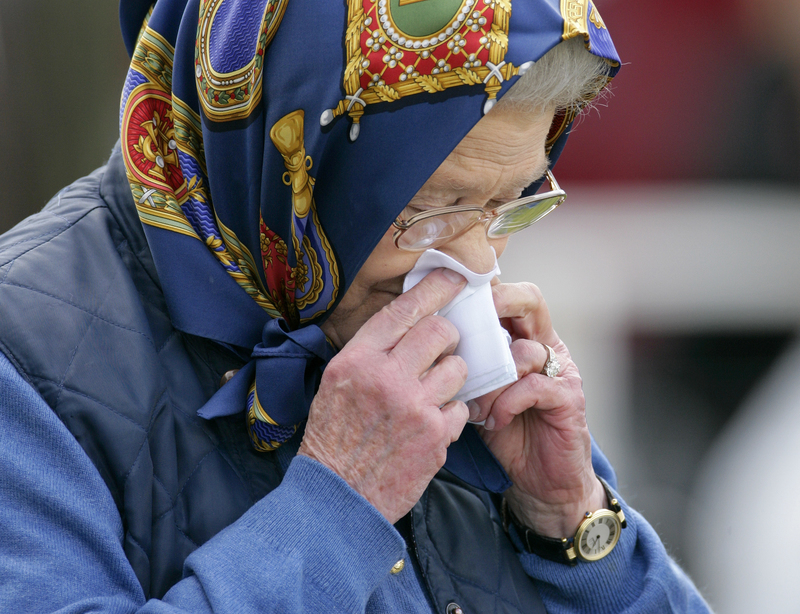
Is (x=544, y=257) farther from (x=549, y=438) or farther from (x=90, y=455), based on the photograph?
(x=90, y=455)

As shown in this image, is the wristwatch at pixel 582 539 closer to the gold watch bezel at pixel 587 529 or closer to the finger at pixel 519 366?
the gold watch bezel at pixel 587 529

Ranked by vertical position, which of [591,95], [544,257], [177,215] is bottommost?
[544,257]

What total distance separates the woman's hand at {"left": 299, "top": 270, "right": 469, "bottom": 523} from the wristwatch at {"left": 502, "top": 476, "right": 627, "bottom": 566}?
0.58m

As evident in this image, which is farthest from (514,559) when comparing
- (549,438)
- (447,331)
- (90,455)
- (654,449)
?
(654,449)

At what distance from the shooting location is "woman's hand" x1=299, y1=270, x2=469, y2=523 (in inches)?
57.1

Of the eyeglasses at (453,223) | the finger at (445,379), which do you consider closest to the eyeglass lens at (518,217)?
the eyeglasses at (453,223)

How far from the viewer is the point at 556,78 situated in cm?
160

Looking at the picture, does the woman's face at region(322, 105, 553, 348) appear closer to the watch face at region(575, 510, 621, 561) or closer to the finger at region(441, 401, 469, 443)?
the finger at region(441, 401, 469, 443)

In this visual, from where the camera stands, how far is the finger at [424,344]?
5.01ft

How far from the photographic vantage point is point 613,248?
17.0ft

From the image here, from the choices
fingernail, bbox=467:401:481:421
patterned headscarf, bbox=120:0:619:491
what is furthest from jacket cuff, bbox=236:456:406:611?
fingernail, bbox=467:401:481:421

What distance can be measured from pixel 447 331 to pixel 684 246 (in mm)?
4038

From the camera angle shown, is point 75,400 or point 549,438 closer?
point 75,400

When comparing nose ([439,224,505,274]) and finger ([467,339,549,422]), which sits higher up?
nose ([439,224,505,274])
